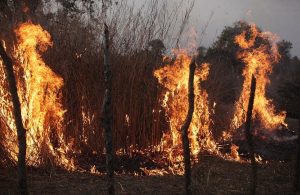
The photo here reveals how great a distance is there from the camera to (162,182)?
611cm

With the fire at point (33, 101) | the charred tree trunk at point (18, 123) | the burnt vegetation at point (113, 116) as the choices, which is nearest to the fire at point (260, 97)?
the burnt vegetation at point (113, 116)

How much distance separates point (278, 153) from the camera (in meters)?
8.37

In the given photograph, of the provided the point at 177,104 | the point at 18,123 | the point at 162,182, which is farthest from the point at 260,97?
the point at 18,123

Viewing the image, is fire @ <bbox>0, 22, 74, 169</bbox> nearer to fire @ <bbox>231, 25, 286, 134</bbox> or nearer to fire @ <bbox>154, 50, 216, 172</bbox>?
fire @ <bbox>154, 50, 216, 172</bbox>

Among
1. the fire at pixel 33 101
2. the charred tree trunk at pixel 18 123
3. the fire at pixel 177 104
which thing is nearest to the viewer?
the charred tree trunk at pixel 18 123

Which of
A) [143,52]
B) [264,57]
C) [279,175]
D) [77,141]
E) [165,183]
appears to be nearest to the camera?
[165,183]

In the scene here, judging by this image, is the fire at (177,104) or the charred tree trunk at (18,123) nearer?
the charred tree trunk at (18,123)

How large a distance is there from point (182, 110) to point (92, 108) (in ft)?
5.55

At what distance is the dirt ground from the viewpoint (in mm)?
5590

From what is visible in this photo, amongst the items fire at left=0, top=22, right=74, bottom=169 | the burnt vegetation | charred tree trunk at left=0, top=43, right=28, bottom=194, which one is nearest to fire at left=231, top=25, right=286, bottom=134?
the burnt vegetation

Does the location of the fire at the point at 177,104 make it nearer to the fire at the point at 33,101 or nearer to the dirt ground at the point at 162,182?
the dirt ground at the point at 162,182

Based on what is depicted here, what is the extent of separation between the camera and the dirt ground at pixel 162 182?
5590 mm

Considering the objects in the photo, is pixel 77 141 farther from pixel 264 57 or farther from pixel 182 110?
pixel 264 57

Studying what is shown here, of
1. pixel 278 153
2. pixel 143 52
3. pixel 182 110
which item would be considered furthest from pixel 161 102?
pixel 278 153
